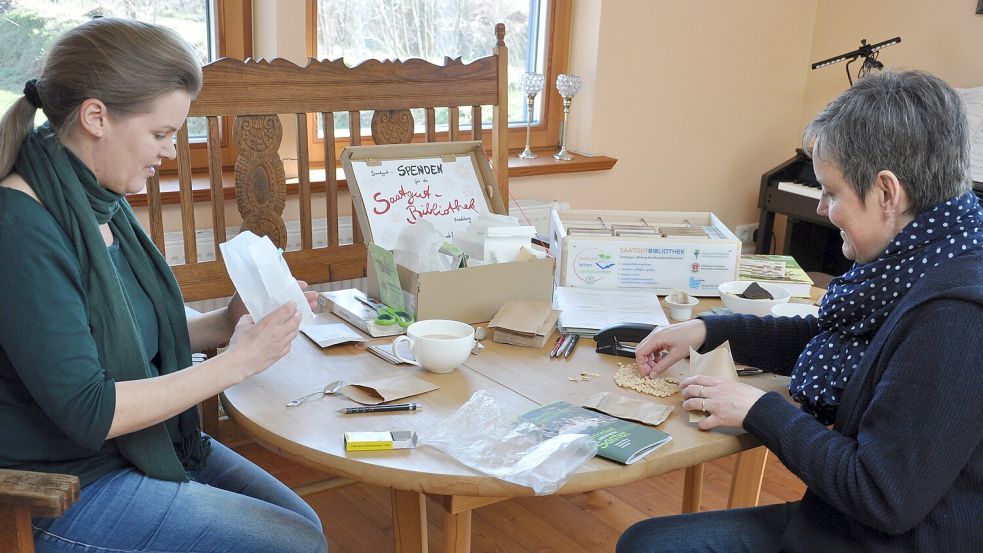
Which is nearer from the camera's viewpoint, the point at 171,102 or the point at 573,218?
the point at 171,102

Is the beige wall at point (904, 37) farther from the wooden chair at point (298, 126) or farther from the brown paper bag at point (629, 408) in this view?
the brown paper bag at point (629, 408)

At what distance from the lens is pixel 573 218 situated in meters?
2.17

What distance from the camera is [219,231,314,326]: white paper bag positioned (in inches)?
57.3

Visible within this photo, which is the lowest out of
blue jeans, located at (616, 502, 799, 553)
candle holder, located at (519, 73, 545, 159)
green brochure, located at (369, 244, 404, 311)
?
blue jeans, located at (616, 502, 799, 553)

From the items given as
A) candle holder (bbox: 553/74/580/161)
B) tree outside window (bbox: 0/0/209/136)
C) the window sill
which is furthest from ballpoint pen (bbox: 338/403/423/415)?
candle holder (bbox: 553/74/580/161)

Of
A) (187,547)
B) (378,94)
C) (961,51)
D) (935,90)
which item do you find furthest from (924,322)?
(961,51)

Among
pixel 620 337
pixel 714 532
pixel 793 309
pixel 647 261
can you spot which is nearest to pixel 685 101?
pixel 647 261

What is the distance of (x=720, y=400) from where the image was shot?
4.43 ft

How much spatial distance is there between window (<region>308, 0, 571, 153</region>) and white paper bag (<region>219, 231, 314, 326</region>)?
1.63 meters

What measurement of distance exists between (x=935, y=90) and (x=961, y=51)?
255 centimetres

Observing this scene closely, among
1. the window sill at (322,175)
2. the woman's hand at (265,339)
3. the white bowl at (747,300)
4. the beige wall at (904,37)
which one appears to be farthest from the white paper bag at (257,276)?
the beige wall at (904,37)

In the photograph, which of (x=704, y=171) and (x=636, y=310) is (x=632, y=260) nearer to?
(x=636, y=310)

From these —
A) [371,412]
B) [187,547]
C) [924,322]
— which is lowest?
[187,547]

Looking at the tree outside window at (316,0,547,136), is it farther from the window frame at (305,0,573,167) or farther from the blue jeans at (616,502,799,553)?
the blue jeans at (616,502,799,553)
